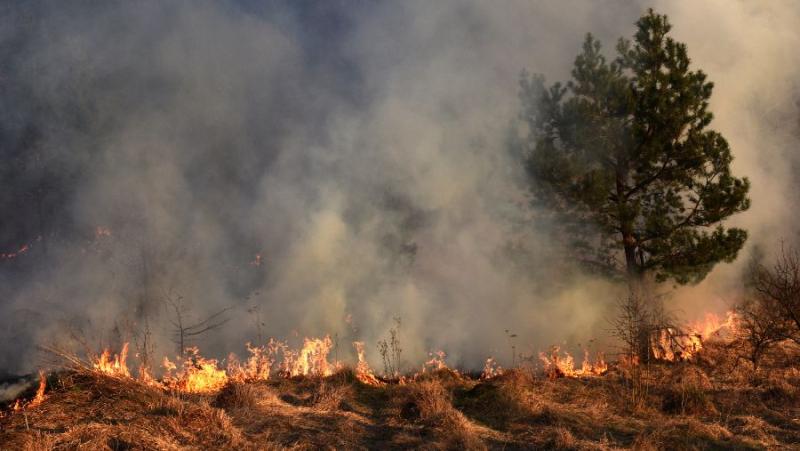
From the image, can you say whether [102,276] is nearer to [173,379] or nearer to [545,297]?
[173,379]

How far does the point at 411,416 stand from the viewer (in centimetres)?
709

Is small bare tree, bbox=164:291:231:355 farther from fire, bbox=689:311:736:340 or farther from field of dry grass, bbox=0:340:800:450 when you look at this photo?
fire, bbox=689:311:736:340

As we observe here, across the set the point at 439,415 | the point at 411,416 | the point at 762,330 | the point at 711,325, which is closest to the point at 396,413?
the point at 411,416

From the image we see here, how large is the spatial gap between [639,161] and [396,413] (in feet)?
27.3

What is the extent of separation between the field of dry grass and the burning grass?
0.06ft

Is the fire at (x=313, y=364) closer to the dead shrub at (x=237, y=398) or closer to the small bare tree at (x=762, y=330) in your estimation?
the dead shrub at (x=237, y=398)

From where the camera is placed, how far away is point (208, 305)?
15.5m

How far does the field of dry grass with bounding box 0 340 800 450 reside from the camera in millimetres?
5742

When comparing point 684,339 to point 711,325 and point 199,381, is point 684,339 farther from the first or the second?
point 199,381

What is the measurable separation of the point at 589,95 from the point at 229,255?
12.0 metres

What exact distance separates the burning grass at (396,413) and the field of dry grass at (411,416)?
18 millimetres

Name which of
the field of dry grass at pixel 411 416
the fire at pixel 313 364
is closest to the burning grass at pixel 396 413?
the field of dry grass at pixel 411 416

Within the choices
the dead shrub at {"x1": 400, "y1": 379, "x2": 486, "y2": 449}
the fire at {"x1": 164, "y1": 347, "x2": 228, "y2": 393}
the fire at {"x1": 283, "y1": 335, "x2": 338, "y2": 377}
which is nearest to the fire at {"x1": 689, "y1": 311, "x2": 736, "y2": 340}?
the dead shrub at {"x1": 400, "y1": 379, "x2": 486, "y2": 449}

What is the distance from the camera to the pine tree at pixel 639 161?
1095 centimetres
